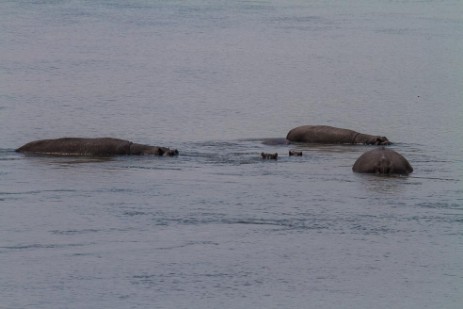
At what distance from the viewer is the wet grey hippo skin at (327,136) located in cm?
2484

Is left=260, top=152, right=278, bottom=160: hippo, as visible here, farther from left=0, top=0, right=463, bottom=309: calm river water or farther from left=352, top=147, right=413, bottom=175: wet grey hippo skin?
left=352, top=147, right=413, bottom=175: wet grey hippo skin

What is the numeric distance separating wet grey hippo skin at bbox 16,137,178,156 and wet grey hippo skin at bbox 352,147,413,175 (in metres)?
3.50

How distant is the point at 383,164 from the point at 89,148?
515cm

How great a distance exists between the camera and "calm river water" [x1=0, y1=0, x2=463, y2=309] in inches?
560

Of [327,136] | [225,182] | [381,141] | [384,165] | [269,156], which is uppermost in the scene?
[327,136]

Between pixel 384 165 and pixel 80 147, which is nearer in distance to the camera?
pixel 384 165

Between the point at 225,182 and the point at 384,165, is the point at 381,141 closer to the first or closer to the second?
the point at 384,165

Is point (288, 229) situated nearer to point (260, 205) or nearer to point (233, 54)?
point (260, 205)

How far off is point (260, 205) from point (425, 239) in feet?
9.22

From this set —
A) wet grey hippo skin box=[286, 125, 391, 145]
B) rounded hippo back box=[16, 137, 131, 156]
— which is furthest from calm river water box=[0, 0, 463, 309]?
wet grey hippo skin box=[286, 125, 391, 145]

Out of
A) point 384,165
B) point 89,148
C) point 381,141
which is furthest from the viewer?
point 381,141

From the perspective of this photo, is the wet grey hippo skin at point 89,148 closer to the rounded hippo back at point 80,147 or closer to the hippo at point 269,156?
the rounded hippo back at point 80,147

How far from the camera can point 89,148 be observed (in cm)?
2269

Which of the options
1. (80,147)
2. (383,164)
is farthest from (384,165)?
(80,147)
